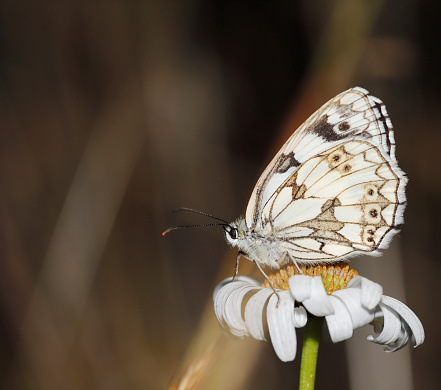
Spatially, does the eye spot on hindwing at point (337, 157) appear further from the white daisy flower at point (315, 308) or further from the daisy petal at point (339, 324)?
the daisy petal at point (339, 324)

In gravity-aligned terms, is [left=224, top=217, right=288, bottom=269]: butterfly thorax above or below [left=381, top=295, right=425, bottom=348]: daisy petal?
above

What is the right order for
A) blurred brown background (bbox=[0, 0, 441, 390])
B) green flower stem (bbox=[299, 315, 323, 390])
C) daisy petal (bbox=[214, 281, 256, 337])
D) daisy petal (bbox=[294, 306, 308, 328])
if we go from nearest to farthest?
green flower stem (bbox=[299, 315, 323, 390])
daisy petal (bbox=[294, 306, 308, 328])
daisy petal (bbox=[214, 281, 256, 337])
blurred brown background (bbox=[0, 0, 441, 390])

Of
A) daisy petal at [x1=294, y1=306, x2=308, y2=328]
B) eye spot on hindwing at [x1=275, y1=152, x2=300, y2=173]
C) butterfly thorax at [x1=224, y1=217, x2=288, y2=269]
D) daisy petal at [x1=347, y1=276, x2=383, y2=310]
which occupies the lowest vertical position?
daisy petal at [x1=294, y1=306, x2=308, y2=328]

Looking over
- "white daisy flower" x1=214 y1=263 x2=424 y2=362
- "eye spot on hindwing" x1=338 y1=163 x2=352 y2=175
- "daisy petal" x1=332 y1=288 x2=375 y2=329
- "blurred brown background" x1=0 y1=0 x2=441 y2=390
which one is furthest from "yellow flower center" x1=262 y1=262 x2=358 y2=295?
"blurred brown background" x1=0 y1=0 x2=441 y2=390

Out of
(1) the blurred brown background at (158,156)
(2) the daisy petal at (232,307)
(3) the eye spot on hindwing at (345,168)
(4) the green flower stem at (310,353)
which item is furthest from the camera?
(1) the blurred brown background at (158,156)

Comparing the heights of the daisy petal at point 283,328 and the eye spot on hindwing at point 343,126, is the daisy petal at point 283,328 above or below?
below

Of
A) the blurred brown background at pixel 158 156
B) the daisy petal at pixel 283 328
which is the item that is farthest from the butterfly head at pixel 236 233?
the blurred brown background at pixel 158 156

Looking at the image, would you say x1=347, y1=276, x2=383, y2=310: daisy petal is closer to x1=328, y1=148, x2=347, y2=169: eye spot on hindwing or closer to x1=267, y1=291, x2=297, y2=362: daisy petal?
x1=267, y1=291, x2=297, y2=362: daisy petal
